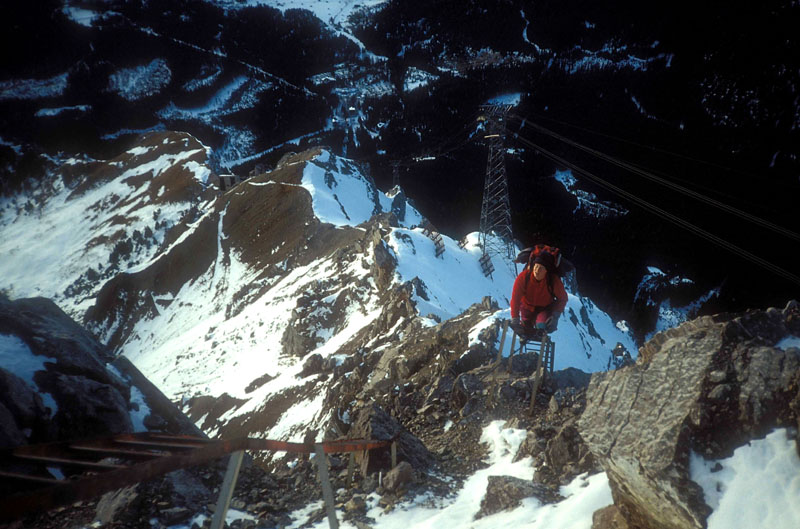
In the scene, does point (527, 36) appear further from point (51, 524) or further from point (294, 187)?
point (51, 524)

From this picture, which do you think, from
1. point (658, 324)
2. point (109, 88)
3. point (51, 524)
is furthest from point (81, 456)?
point (109, 88)

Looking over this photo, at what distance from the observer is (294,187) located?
4612 centimetres

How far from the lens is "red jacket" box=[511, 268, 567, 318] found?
8.33m

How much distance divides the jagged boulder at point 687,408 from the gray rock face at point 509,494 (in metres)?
1.93

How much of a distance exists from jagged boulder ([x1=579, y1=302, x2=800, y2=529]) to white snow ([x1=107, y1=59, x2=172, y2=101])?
115058mm

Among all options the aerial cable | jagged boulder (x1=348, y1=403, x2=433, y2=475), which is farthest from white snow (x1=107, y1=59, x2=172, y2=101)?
jagged boulder (x1=348, y1=403, x2=433, y2=475)

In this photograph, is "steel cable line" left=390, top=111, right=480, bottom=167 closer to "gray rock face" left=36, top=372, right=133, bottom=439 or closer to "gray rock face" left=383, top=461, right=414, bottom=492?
"gray rock face" left=36, top=372, right=133, bottom=439

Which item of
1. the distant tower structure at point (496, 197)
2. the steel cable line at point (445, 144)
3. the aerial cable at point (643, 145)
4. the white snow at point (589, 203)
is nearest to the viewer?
the distant tower structure at point (496, 197)

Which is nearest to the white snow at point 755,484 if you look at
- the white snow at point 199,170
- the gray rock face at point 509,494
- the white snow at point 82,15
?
the gray rock face at point 509,494

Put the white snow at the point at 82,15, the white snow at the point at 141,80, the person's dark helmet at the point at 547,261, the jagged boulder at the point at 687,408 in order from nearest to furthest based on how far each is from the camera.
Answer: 1. the jagged boulder at the point at 687,408
2. the person's dark helmet at the point at 547,261
3. the white snow at the point at 141,80
4. the white snow at the point at 82,15

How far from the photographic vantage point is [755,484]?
3.49 metres

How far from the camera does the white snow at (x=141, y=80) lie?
93625 millimetres

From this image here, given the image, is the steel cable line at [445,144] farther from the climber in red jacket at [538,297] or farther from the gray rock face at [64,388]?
the climber in red jacket at [538,297]

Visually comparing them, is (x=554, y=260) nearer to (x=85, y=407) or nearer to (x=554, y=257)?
(x=554, y=257)
